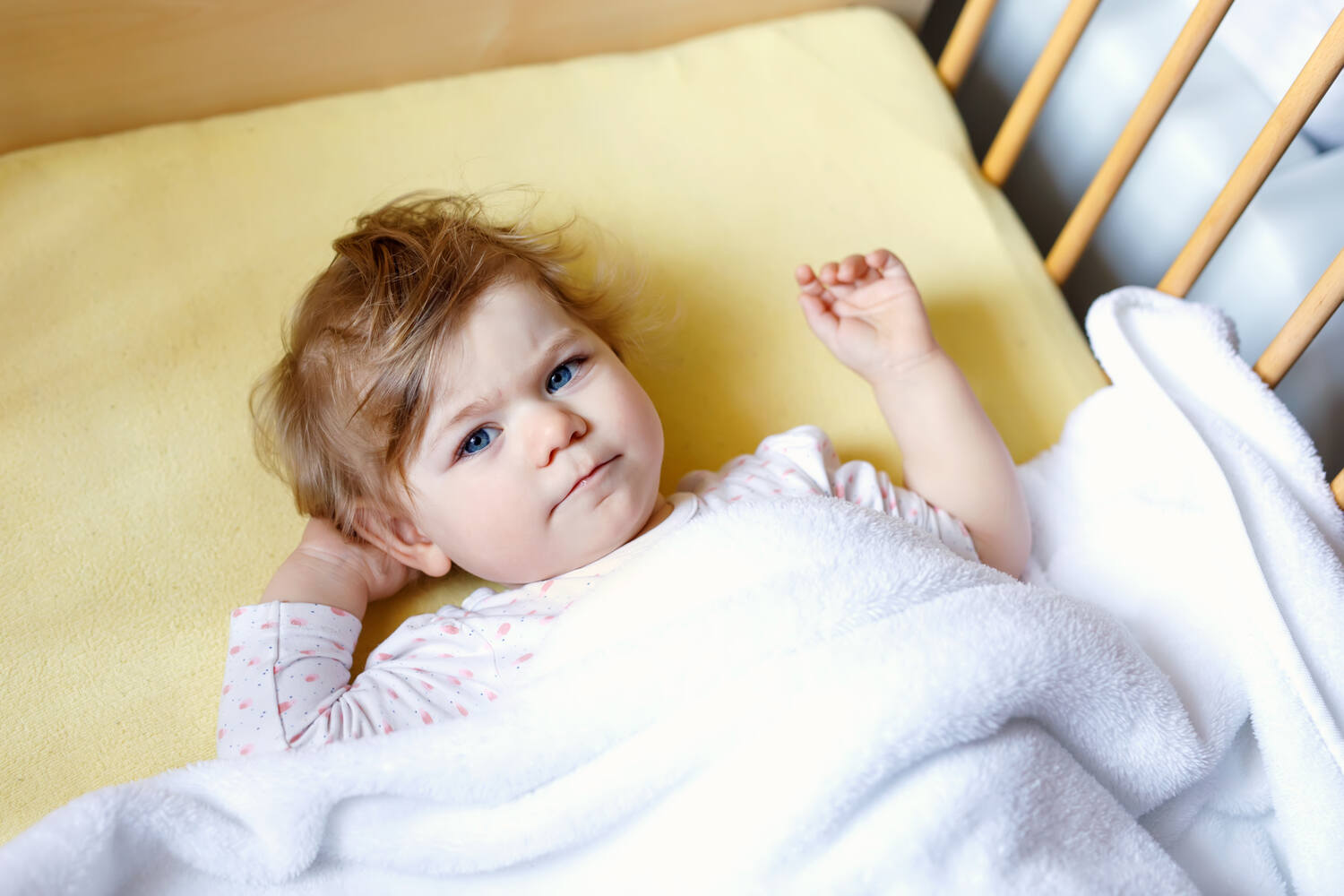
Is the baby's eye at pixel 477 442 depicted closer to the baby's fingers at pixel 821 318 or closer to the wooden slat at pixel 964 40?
the baby's fingers at pixel 821 318

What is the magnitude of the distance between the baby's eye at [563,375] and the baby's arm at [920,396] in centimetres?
26

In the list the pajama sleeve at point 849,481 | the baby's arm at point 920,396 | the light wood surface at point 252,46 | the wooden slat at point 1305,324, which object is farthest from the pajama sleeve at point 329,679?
the wooden slat at point 1305,324

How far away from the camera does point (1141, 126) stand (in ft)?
2.85

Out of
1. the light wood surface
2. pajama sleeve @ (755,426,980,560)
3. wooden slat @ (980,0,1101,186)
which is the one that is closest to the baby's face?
pajama sleeve @ (755,426,980,560)

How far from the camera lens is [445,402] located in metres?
0.71

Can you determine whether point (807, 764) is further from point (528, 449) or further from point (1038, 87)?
point (1038, 87)

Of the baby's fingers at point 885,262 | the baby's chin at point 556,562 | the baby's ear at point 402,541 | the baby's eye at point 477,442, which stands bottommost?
the baby's ear at point 402,541

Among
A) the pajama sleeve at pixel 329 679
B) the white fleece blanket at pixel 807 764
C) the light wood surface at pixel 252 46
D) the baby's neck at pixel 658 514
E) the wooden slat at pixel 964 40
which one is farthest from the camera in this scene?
the wooden slat at pixel 964 40

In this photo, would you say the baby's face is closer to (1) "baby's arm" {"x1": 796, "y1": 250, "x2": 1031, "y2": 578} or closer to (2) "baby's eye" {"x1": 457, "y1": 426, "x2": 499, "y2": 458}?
(2) "baby's eye" {"x1": 457, "y1": 426, "x2": 499, "y2": 458}

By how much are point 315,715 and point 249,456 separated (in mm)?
268

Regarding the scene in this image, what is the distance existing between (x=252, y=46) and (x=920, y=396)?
714mm

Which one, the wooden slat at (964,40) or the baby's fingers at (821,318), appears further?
the wooden slat at (964,40)

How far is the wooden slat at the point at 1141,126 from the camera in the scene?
812 mm

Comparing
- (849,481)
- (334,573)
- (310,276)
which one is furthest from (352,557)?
(849,481)
